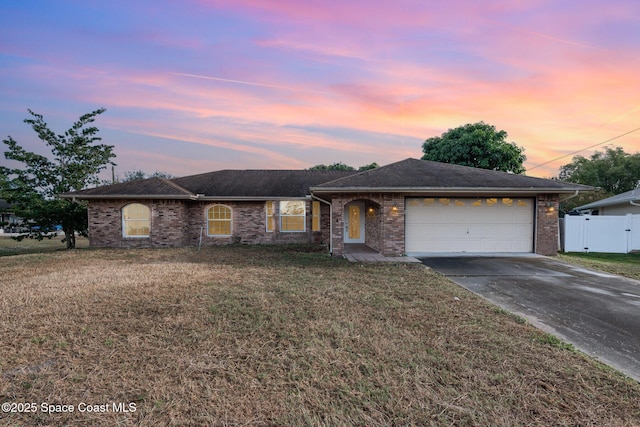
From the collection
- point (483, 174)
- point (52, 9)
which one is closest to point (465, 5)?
point (483, 174)

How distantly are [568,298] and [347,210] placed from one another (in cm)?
1055

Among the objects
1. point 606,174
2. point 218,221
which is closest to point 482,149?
point 218,221

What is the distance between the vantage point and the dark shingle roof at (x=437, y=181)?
1013cm

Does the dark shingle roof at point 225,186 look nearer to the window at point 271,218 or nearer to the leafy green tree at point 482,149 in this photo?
the window at point 271,218

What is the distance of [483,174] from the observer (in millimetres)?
11664

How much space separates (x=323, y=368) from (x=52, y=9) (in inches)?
544

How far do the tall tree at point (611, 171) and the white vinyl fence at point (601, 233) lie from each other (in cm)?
2221

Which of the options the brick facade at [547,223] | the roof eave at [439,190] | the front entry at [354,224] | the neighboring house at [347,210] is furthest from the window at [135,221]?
the brick facade at [547,223]

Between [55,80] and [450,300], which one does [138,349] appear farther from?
[55,80]

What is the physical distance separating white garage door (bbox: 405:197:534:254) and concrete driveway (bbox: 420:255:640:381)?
5.20 ft

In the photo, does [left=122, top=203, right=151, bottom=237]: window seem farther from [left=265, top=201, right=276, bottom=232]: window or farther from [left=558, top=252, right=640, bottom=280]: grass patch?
[left=558, top=252, right=640, bottom=280]: grass patch

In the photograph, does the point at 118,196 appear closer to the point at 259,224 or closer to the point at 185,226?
the point at 185,226

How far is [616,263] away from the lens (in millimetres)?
9766

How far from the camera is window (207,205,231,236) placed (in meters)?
15.0
